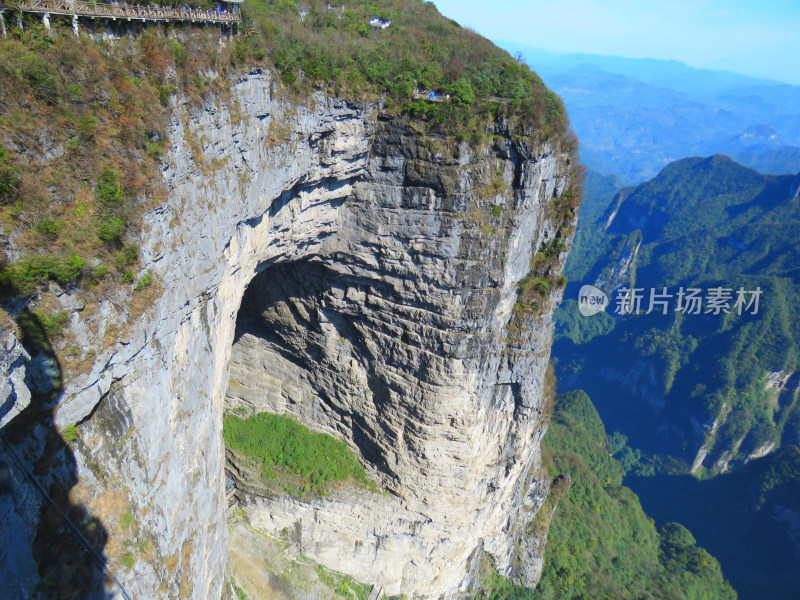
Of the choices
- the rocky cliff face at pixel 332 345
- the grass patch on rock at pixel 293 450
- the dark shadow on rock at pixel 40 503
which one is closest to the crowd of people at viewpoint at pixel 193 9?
the rocky cliff face at pixel 332 345

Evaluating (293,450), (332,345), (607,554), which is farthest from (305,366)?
(607,554)

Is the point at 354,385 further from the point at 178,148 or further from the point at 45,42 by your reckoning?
the point at 45,42

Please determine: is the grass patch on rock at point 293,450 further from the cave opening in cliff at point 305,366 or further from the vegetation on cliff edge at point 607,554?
the vegetation on cliff edge at point 607,554

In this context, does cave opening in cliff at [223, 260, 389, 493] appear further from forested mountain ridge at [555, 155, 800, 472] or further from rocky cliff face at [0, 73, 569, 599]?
forested mountain ridge at [555, 155, 800, 472]

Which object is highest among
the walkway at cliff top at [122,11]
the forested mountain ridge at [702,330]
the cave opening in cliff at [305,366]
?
the walkway at cliff top at [122,11]

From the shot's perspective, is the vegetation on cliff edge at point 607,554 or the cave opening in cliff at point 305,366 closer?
the cave opening in cliff at point 305,366

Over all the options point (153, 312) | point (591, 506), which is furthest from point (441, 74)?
point (591, 506)

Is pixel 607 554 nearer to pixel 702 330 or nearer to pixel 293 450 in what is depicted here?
pixel 293 450
